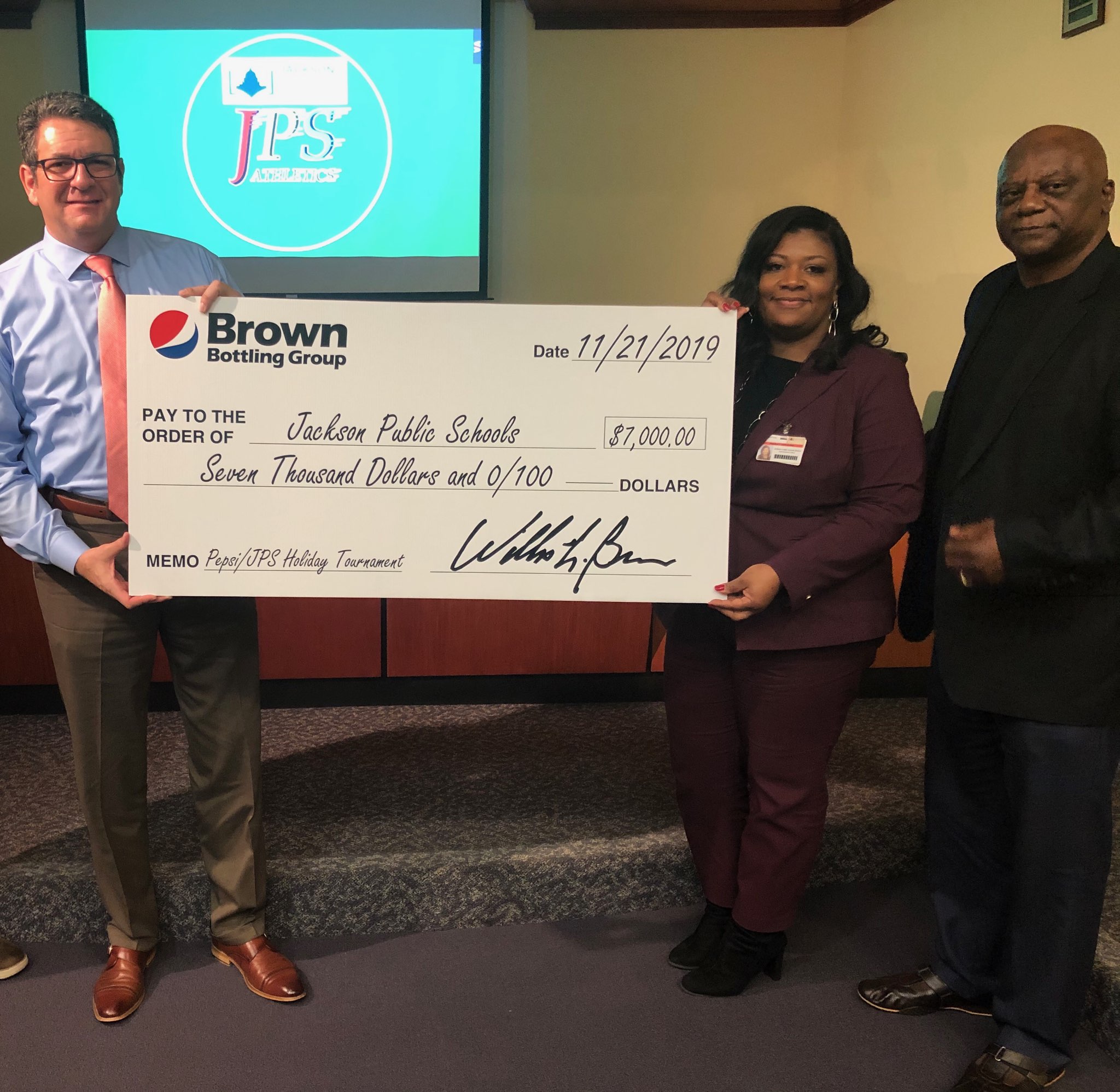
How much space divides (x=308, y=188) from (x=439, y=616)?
6.17 feet

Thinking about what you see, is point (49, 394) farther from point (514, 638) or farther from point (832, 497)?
point (514, 638)

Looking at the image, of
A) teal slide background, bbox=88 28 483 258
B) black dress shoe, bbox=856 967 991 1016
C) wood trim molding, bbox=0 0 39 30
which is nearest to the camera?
black dress shoe, bbox=856 967 991 1016

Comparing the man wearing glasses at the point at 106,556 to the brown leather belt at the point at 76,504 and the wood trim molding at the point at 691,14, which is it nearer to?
the brown leather belt at the point at 76,504

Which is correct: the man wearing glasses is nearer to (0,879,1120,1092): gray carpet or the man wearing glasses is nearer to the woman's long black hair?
(0,879,1120,1092): gray carpet

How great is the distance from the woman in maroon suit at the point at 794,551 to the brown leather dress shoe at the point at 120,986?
1038 millimetres

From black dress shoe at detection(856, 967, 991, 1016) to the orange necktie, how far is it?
1.60 metres

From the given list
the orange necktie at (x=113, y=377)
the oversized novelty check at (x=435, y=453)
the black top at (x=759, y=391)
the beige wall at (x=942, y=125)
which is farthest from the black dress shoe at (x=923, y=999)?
the beige wall at (x=942, y=125)

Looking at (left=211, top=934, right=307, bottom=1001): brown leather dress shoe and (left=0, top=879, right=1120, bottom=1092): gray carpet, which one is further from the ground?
(left=211, top=934, right=307, bottom=1001): brown leather dress shoe

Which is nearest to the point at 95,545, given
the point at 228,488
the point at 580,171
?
A: the point at 228,488

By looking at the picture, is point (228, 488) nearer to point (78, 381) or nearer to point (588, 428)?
point (78, 381)

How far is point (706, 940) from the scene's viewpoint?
186 cm

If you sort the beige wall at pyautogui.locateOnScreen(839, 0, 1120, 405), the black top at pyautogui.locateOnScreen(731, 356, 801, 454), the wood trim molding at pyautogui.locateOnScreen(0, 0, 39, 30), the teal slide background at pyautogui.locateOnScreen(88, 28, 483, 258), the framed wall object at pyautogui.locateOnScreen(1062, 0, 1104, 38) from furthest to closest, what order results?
the teal slide background at pyautogui.locateOnScreen(88, 28, 483, 258), the wood trim molding at pyautogui.locateOnScreen(0, 0, 39, 30), the beige wall at pyautogui.locateOnScreen(839, 0, 1120, 405), the framed wall object at pyautogui.locateOnScreen(1062, 0, 1104, 38), the black top at pyautogui.locateOnScreen(731, 356, 801, 454)

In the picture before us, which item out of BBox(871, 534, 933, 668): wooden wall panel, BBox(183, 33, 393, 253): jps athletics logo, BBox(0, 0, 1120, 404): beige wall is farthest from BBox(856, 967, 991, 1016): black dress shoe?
BBox(183, 33, 393, 253): jps athletics logo

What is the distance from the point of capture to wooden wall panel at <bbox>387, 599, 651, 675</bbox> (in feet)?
9.25
